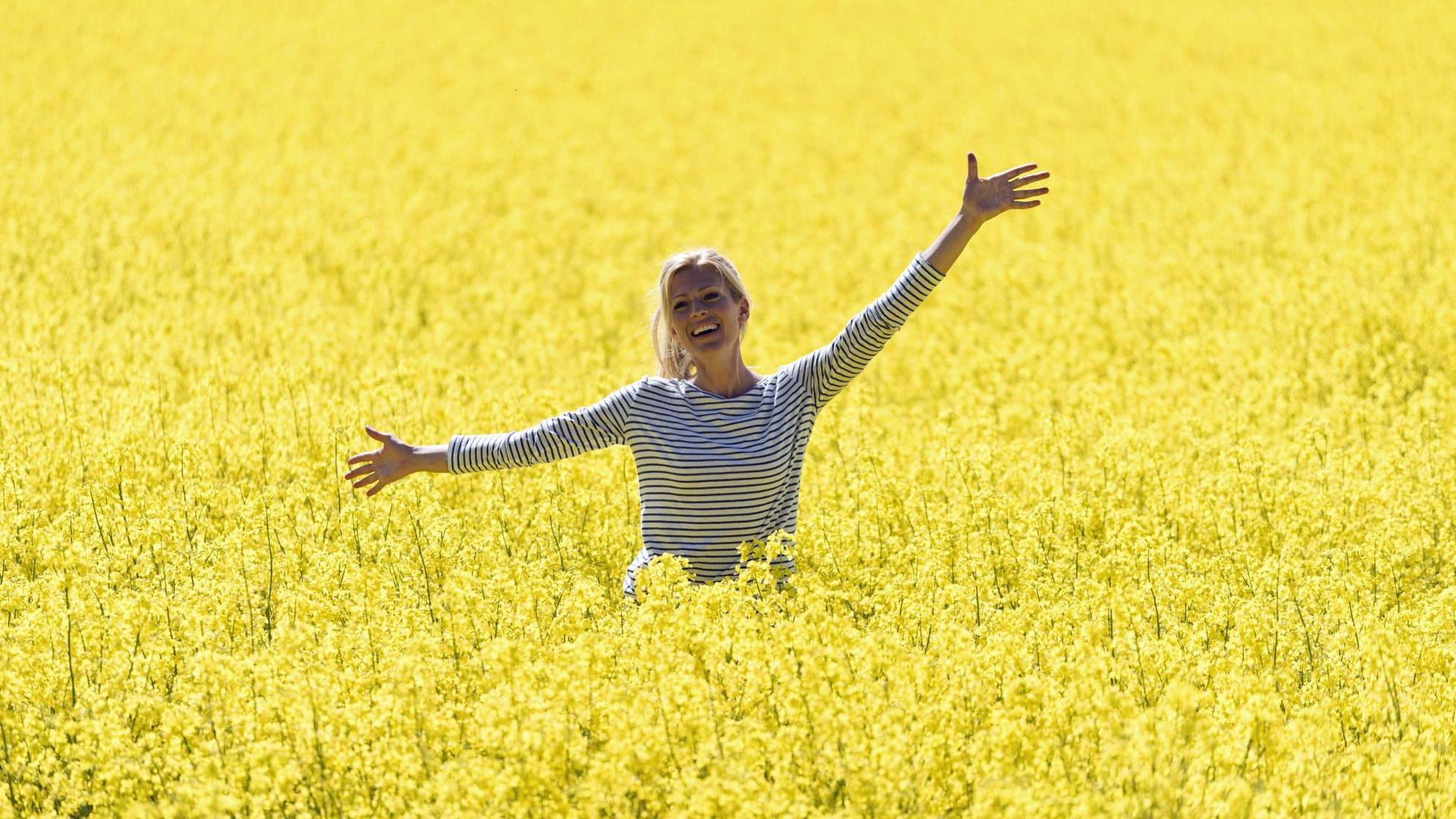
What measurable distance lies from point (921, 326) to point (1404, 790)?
6545 millimetres

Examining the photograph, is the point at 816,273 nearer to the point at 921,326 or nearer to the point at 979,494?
the point at 921,326

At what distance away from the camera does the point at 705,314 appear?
4.62 meters

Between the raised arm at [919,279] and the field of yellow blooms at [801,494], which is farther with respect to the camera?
the raised arm at [919,279]

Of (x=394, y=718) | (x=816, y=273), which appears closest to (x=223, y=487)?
(x=394, y=718)

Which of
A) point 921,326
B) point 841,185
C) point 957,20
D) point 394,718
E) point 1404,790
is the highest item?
point 957,20

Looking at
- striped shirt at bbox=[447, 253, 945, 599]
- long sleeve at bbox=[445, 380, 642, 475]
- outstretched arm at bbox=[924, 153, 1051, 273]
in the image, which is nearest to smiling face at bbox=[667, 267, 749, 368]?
striped shirt at bbox=[447, 253, 945, 599]

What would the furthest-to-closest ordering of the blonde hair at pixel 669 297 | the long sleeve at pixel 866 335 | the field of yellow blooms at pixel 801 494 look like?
the blonde hair at pixel 669 297, the long sleeve at pixel 866 335, the field of yellow blooms at pixel 801 494

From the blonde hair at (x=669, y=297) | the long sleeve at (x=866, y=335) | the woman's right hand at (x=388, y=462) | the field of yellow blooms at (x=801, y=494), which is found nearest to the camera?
the field of yellow blooms at (x=801, y=494)

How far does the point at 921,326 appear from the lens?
9.74m

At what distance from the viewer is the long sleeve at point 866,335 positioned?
15.0 feet

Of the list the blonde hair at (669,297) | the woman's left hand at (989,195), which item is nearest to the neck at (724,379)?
the blonde hair at (669,297)

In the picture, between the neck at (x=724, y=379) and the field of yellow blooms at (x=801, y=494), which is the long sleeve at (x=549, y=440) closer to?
the neck at (x=724, y=379)

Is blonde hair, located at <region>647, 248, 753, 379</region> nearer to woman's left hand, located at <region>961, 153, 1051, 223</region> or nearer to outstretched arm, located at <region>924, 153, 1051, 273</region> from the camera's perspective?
outstretched arm, located at <region>924, 153, 1051, 273</region>

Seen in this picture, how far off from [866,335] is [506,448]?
4.18ft
